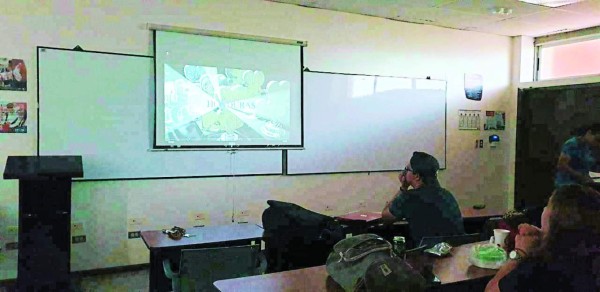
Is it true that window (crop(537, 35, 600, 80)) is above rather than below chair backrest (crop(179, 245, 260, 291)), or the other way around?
above

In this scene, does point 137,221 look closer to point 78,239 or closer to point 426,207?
point 78,239

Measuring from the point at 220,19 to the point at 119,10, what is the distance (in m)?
0.96

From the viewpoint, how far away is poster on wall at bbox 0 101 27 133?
417 centimetres

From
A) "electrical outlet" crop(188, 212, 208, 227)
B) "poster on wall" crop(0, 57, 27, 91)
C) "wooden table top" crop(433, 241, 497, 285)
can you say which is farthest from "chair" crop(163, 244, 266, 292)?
"poster on wall" crop(0, 57, 27, 91)

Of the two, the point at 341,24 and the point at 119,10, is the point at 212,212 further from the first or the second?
the point at 341,24

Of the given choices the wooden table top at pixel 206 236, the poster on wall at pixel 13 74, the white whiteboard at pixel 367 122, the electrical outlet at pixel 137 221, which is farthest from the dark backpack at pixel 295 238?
the poster on wall at pixel 13 74

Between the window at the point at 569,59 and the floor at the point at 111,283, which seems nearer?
the floor at the point at 111,283

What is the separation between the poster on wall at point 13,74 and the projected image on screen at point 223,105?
3.90 ft

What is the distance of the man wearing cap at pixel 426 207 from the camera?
3.15 metres

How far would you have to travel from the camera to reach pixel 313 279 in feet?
6.82

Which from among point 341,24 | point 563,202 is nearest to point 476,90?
point 341,24

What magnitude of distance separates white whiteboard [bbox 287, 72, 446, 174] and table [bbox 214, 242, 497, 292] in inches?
128

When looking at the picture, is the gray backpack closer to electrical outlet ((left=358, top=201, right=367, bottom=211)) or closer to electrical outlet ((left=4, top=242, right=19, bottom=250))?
electrical outlet ((left=4, top=242, right=19, bottom=250))

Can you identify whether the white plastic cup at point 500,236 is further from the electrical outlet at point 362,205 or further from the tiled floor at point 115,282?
the electrical outlet at point 362,205
